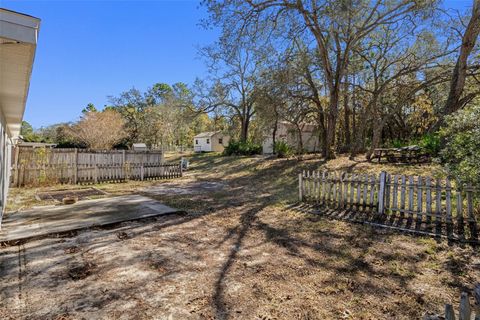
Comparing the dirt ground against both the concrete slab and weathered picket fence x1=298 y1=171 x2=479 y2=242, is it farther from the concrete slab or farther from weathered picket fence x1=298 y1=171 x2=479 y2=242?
weathered picket fence x1=298 y1=171 x2=479 y2=242

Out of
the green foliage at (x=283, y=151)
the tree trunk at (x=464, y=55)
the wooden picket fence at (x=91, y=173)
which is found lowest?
the wooden picket fence at (x=91, y=173)

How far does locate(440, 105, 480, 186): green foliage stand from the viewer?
4387 millimetres

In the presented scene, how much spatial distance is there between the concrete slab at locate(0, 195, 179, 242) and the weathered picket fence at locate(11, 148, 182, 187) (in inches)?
201

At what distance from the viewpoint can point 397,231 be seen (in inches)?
200

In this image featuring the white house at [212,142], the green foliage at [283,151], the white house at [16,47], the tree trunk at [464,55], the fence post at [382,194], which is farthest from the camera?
the white house at [212,142]

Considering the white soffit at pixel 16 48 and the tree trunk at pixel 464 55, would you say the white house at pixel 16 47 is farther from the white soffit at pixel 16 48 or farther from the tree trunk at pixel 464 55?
the tree trunk at pixel 464 55

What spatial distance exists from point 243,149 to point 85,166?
15.1 meters

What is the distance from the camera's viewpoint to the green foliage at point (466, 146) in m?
4.39

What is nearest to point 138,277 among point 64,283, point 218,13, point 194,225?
point 64,283

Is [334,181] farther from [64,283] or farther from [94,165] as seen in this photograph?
[94,165]

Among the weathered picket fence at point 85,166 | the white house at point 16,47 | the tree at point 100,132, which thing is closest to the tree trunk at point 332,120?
the weathered picket fence at point 85,166

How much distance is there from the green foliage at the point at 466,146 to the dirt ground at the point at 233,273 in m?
1.33

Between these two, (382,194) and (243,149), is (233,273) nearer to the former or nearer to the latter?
(382,194)

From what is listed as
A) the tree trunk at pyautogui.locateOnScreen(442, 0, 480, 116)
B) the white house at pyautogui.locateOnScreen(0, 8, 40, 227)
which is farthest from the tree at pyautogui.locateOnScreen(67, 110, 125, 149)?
the tree trunk at pyautogui.locateOnScreen(442, 0, 480, 116)
